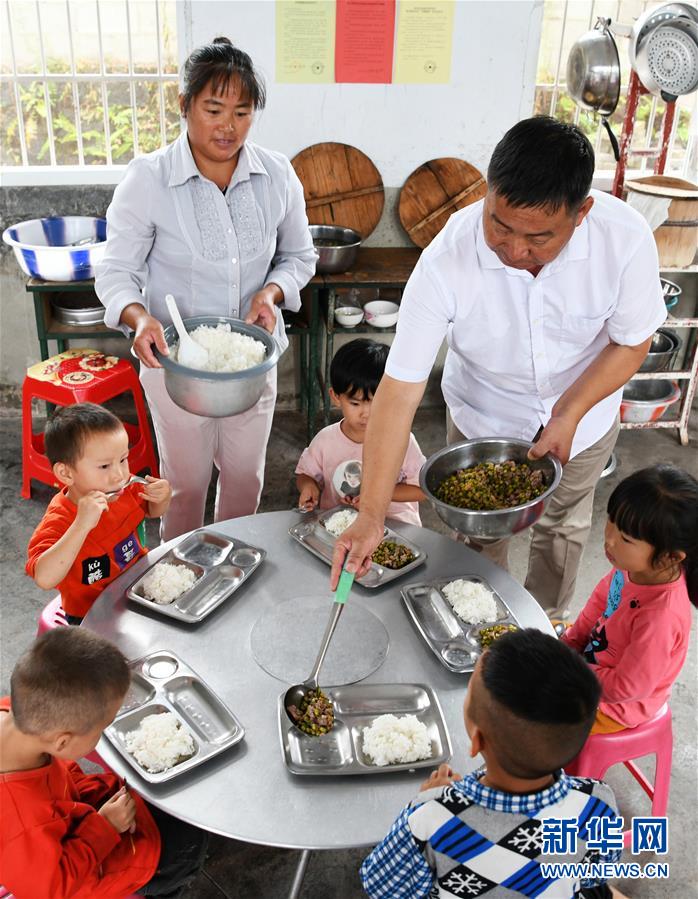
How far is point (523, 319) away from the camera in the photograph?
2.21 metres

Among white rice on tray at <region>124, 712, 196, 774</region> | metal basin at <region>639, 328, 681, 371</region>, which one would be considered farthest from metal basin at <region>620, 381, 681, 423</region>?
white rice on tray at <region>124, 712, 196, 774</region>

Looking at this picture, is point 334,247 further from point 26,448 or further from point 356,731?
point 356,731

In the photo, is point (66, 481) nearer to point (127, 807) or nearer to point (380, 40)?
point (127, 807)

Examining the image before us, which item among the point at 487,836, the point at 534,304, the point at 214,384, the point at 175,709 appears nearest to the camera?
the point at 487,836

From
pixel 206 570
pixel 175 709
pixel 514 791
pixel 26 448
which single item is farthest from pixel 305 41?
pixel 514 791

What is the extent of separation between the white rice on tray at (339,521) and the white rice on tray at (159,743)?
2.51ft

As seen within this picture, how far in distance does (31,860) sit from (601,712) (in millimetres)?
1332

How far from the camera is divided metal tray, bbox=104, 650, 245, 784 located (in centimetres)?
168

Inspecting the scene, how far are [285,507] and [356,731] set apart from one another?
225 centimetres

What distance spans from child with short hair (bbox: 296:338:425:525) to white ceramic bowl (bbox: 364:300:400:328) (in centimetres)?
148

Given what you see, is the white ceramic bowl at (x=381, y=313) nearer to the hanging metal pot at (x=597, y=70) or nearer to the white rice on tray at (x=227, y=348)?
the hanging metal pot at (x=597, y=70)

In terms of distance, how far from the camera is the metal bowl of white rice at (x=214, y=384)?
2293 millimetres

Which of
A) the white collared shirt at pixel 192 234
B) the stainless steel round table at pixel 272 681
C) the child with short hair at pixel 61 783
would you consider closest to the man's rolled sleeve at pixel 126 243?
the white collared shirt at pixel 192 234

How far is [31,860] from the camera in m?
1.55
